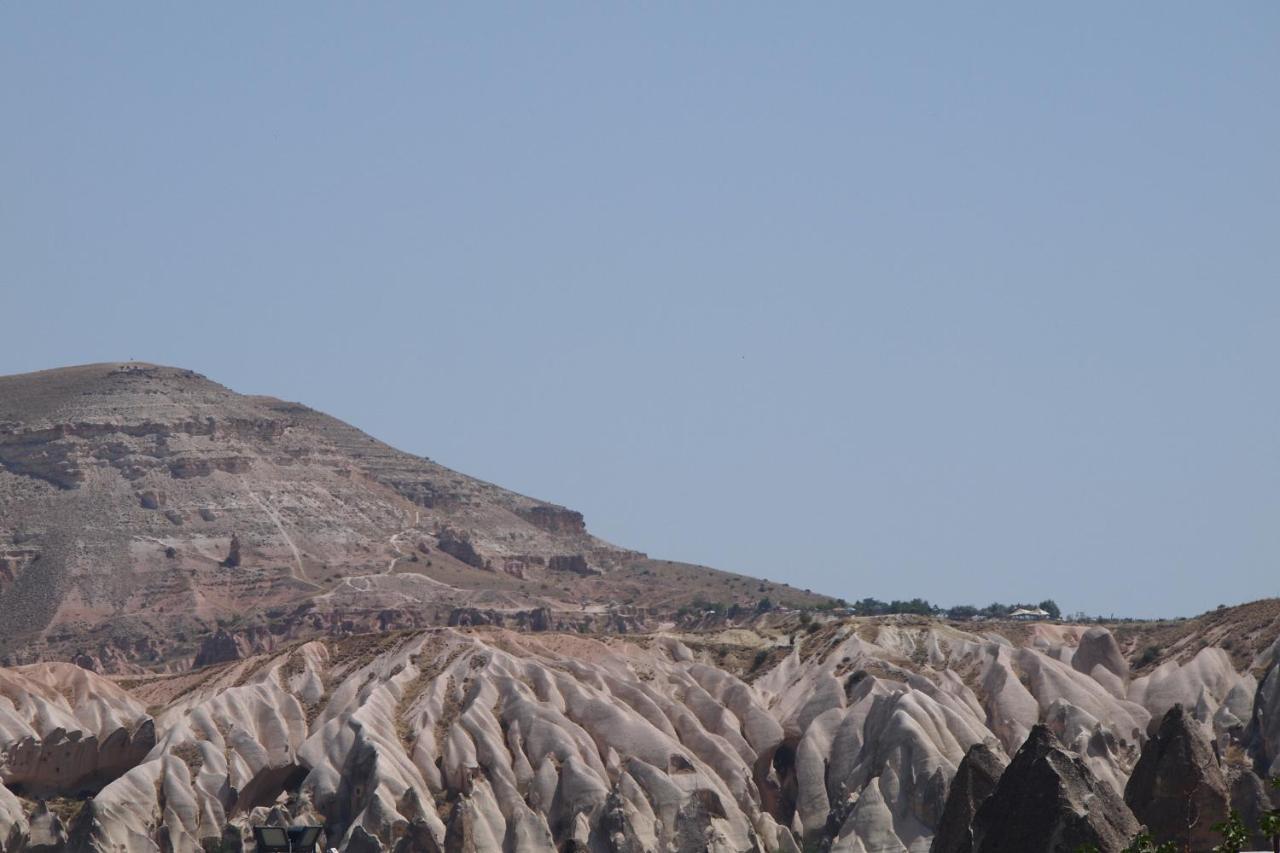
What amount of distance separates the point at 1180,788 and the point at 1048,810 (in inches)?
344

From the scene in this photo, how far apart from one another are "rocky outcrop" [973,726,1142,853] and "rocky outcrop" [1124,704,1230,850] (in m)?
4.71

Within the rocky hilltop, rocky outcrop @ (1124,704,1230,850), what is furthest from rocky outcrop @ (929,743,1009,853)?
the rocky hilltop

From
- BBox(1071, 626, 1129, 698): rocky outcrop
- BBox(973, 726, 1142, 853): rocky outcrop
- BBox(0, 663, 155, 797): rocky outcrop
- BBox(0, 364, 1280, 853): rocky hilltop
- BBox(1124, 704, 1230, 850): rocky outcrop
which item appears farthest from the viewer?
BBox(1071, 626, 1129, 698): rocky outcrop

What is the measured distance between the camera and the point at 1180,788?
68.5 meters

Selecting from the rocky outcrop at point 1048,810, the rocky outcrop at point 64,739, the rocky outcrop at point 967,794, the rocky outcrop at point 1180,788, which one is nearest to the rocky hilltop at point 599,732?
the rocky outcrop at point 64,739

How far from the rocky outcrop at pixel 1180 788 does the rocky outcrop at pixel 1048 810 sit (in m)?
4.71

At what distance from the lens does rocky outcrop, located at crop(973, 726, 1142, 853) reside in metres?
60.2

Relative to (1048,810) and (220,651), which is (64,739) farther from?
(220,651)

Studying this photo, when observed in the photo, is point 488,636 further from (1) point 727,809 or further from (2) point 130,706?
(1) point 727,809

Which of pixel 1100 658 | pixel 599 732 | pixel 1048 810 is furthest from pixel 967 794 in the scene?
pixel 1100 658

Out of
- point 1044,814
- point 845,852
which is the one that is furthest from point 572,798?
point 1044,814

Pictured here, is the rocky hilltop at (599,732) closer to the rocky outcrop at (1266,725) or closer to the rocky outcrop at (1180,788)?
the rocky outcrop at (1266,725)

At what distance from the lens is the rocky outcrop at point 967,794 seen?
7200cm

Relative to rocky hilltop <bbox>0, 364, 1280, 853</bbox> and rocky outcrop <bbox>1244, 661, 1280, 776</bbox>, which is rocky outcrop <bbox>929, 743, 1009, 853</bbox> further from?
rocky outcrop <bbox>1244, 661, 1280, 776</bbox>
